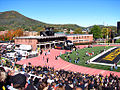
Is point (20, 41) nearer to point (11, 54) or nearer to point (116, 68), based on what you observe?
point (11, 54)

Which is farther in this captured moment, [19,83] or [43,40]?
[43,40]

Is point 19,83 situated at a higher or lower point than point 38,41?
lower

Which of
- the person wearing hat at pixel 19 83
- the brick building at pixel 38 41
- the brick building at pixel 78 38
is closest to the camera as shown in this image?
the person wearing hat at pixel 19 83

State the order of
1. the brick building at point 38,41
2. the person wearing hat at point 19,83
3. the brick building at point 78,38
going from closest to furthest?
the person wearing hat at point 19,83 → the brick building at point 38,41 → the brick building at point 78,38

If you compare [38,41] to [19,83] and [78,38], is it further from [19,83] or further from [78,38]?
[19,83]

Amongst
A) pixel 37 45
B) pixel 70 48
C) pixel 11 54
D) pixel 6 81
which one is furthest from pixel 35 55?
pixel 6 81

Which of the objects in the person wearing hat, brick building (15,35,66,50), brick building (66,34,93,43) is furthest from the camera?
brick building (66,34,93,43)

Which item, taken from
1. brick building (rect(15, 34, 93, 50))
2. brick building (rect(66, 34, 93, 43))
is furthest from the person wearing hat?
brick building (rect(66, 34, 93, 43))

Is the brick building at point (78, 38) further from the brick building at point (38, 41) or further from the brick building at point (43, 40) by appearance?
the brick building at point (38, 41)

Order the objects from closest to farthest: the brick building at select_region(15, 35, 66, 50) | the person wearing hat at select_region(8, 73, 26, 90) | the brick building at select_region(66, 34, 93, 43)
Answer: the person wearing hat at select_region(8, 73, 26, 90), the brick building at select_region(15, 35, 66, 50), the brick building at select_region(66, 34, 93, 43)

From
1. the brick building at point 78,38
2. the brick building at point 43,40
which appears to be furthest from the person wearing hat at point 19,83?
the brick building at point 78,38

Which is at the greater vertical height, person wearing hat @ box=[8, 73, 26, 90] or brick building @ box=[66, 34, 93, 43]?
brick building @ box=[66, 34, 93, 43]

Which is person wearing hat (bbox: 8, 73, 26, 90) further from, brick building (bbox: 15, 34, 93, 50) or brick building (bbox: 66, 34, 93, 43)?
brick building (bbox: 66, 34, 93, 43)

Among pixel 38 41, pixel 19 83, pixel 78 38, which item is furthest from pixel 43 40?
pixel 19 83
